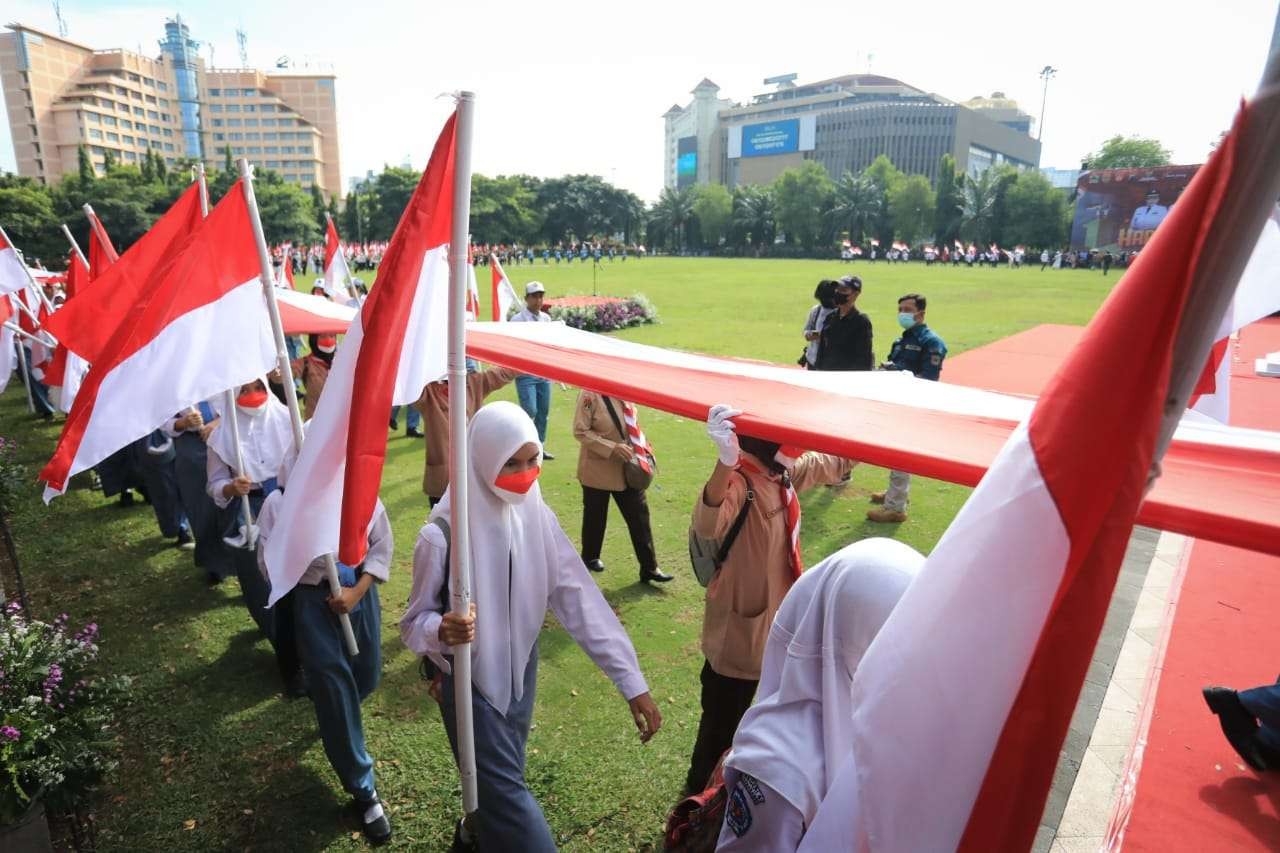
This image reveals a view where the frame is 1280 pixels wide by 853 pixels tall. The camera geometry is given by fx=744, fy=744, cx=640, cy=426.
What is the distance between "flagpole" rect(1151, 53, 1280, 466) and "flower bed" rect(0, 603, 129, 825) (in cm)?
407

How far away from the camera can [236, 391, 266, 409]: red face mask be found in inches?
207

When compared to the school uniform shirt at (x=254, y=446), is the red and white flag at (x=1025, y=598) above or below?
above

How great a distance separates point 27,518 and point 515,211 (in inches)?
3032

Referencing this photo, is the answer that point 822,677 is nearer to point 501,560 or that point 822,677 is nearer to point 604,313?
point 501,560

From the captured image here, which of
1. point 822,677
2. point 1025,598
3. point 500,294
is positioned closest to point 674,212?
point 500,294

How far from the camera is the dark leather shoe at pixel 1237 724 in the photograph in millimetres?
3928

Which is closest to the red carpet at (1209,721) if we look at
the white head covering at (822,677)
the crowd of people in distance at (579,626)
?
the crowd of people in distance at (579,626)

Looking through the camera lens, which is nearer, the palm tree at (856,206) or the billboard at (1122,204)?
the billboard at (1122,204)

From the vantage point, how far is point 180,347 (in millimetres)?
3553

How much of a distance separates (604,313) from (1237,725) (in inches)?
705

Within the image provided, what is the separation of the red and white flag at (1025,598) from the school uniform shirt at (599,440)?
459cm

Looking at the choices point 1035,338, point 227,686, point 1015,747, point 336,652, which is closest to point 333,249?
point 227,686

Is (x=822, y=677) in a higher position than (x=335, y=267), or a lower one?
lower

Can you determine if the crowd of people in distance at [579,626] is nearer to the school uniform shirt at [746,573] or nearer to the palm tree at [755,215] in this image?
the school uniform shirt at [746,573]
